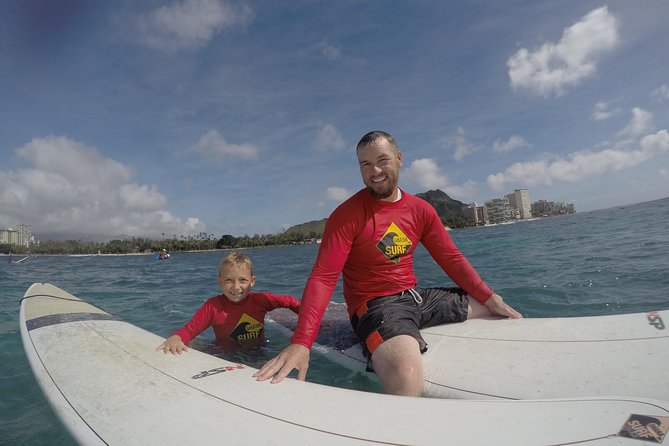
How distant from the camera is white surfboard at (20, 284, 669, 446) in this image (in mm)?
1363

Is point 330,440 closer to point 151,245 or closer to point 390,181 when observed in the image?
point 390,181

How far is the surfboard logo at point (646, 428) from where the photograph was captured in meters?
1.20

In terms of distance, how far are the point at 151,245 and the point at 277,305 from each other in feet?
452

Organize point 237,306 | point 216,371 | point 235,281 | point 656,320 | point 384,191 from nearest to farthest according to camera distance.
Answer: point 216,371
point 656,320
point 384,191
point 235,281
point 237,306

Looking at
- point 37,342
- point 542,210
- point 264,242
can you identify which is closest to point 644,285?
point 37,342

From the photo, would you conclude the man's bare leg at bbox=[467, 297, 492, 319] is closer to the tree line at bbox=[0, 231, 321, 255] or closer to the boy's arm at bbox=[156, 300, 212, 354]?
the boy's arm at bbox=[156, 300, 212, 354]

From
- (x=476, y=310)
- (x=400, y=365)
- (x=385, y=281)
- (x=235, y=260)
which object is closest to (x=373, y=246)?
(x=385, y=281)

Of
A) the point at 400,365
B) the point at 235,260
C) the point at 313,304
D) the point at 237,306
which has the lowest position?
the point at 400,365

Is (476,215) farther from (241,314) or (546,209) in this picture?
(241,314)

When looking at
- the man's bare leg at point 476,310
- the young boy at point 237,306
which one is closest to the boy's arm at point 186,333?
the young boy at point 237,306

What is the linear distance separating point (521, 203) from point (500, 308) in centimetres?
17273

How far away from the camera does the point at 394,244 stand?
296 centimetres

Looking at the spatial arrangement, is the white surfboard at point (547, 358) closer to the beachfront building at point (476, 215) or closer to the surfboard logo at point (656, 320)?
the surfboard logo at point (656, 320)

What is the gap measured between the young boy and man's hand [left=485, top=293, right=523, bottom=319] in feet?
6.45
